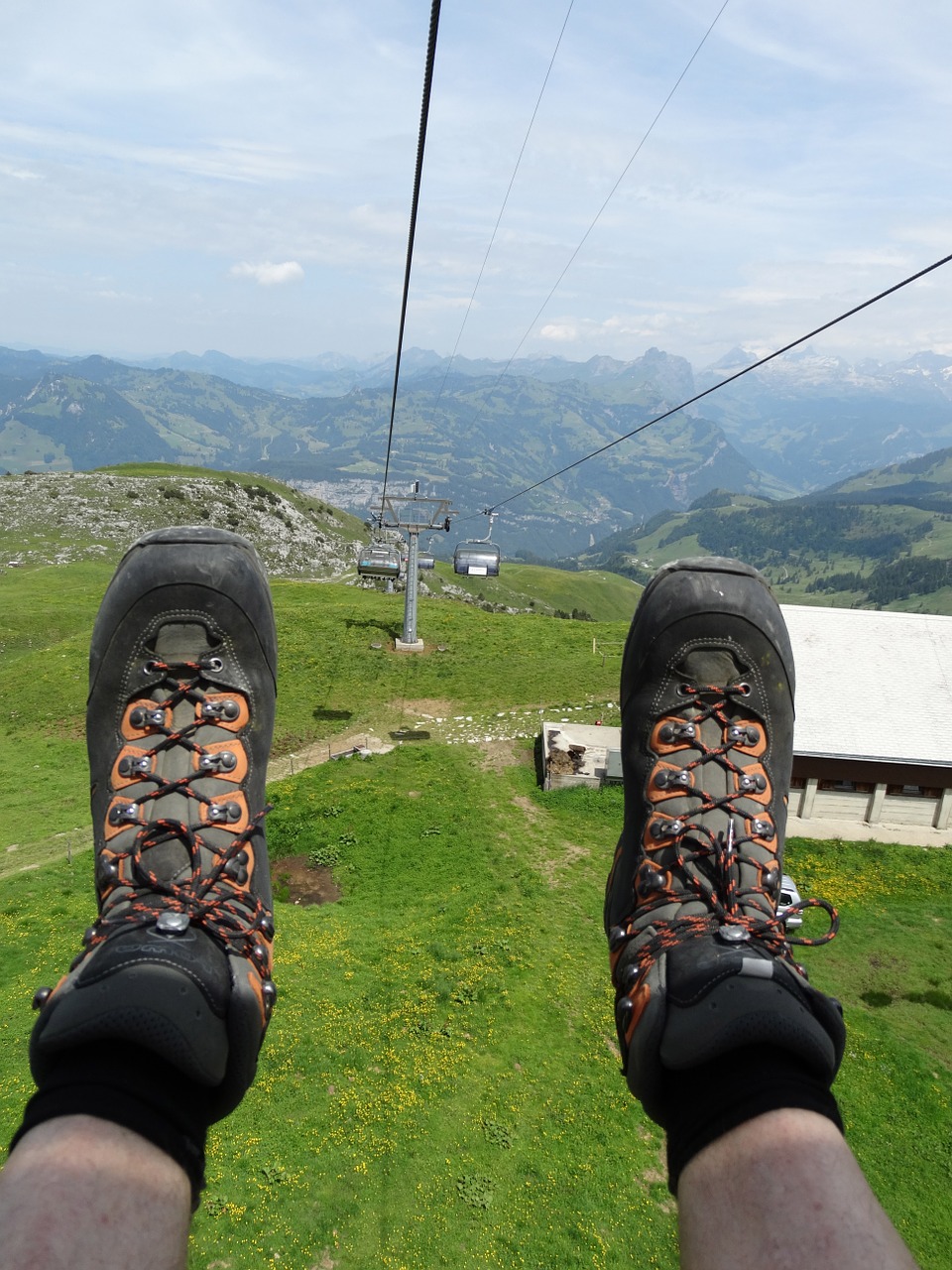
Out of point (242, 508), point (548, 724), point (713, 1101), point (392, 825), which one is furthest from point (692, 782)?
point (242, 508)

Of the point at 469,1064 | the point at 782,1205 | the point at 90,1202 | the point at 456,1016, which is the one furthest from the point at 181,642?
the point at 456,1016

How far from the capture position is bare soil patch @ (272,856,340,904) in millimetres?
12609

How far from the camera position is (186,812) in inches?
129

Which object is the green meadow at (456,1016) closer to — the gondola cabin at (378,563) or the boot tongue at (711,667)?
the boot tongue at (711,667)

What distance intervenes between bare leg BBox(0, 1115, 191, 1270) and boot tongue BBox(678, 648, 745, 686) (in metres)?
3.02

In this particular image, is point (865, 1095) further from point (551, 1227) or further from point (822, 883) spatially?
point (822, 883)

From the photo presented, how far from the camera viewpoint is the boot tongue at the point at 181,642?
381 centimetres

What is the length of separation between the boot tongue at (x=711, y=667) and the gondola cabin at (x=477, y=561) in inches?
840

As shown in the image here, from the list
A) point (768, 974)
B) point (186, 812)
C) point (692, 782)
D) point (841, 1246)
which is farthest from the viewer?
point (692, 782)

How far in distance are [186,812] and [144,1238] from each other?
180 centimetres

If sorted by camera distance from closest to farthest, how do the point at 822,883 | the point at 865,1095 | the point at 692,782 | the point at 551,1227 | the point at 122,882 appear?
the point at 122,882, the point at 692,782, the point at 551,1227, the point at 865,1095, the point at 822,883

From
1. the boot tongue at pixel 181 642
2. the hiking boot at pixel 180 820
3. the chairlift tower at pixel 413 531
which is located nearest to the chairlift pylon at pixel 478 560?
the chairlift tower at pixel 413 531

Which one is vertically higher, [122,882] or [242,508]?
[122,882]

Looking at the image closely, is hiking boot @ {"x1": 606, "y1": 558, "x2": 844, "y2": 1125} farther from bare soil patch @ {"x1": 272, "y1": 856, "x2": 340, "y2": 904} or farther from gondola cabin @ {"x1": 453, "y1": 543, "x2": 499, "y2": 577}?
gondola cabin @ {"x1": 453, "y1": 543, "x2": 499, "y2": 577}
